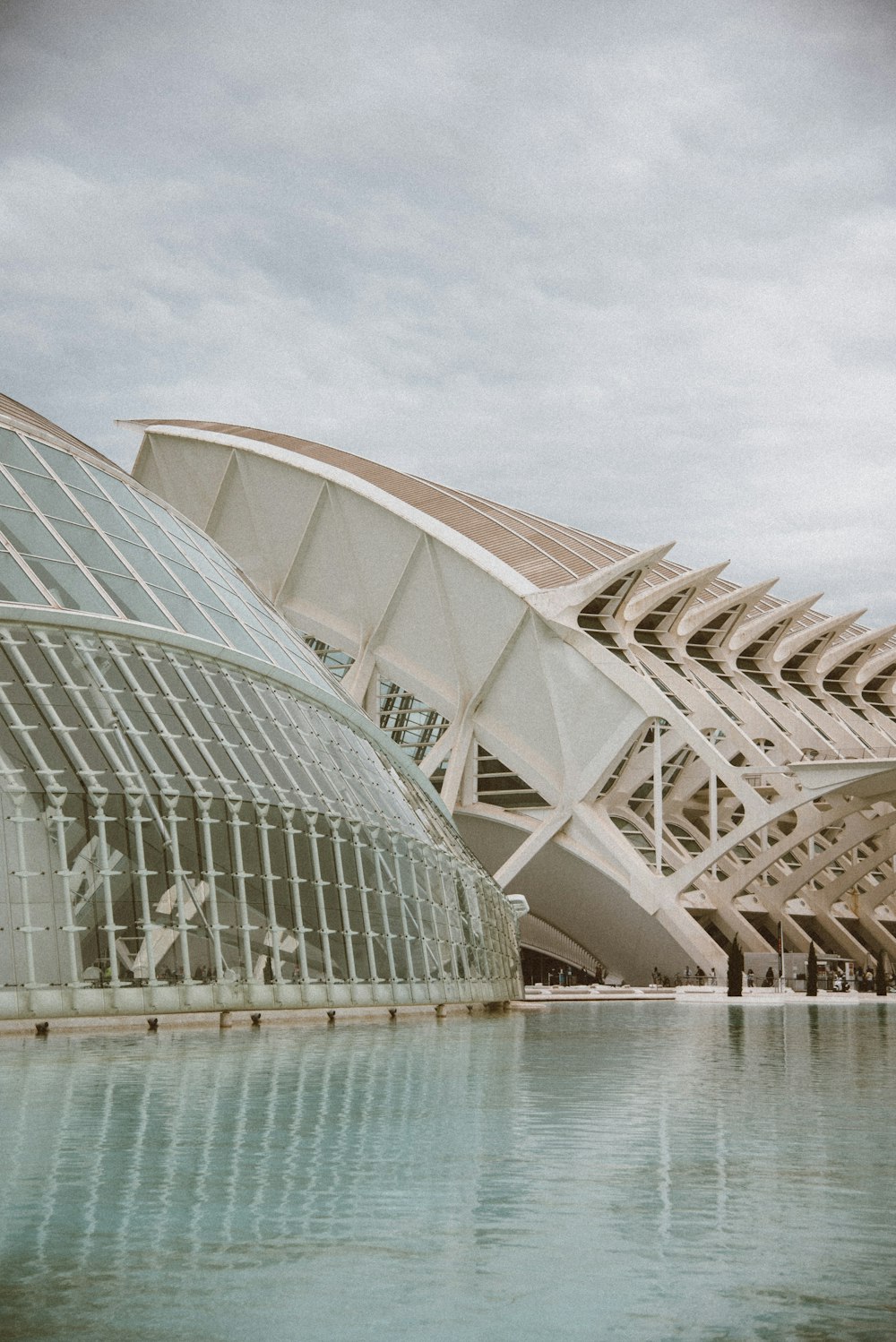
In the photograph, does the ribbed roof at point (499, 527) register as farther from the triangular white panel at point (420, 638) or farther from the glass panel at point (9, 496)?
the glass panel at point (9, 496)

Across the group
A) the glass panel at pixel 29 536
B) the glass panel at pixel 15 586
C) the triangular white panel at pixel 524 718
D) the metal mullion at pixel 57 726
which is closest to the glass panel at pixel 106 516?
the glass panel at pixel 29 536

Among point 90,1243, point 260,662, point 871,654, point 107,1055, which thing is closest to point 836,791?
point 871,654

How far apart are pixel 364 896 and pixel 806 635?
4262 cm

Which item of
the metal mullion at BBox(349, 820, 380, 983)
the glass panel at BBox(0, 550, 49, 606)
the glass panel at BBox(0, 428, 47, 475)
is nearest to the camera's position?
the glass panel at BBox(0, 550, 49, 606)

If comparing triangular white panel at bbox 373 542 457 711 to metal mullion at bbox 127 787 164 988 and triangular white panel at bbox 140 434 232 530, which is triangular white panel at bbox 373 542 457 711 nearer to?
triangular white panel at bbox 140 434 232 530

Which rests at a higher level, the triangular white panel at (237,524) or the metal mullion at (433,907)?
the triangular white panel at (237,524)

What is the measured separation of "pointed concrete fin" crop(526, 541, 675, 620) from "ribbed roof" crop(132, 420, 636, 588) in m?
1.39

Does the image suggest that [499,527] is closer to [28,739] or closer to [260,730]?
[260,730]

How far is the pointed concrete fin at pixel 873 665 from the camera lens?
71.1 meters

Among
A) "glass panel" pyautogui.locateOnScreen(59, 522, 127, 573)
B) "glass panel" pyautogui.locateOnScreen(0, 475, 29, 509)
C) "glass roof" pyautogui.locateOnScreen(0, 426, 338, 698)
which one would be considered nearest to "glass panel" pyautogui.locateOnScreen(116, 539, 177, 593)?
"glass roof" pyautogui.locateOnScreen(0, 426, 338, 698)

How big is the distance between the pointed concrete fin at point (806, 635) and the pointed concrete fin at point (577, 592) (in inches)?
472

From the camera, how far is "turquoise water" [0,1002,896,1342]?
624cm

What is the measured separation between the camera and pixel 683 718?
54594 mm

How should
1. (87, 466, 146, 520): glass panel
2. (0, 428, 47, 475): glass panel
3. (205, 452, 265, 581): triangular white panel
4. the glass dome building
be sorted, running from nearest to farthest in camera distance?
the glass dome building
(0, 428, 47, 475): glass panel
(87, 466, 146, 520): glass panel
(205, 452, 265, 581): triangular white panel
